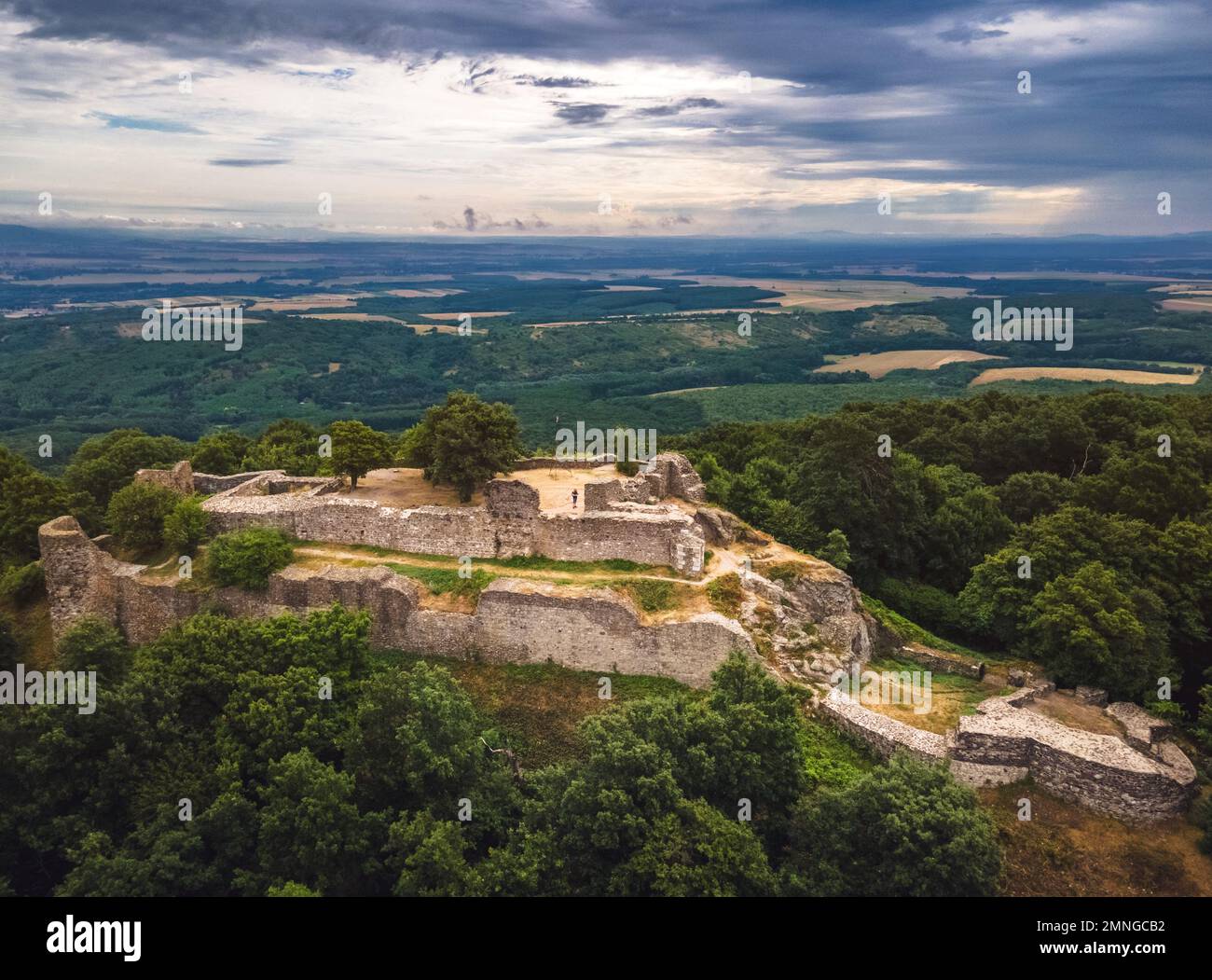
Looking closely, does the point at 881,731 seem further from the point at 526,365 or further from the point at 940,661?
the point at 526,365

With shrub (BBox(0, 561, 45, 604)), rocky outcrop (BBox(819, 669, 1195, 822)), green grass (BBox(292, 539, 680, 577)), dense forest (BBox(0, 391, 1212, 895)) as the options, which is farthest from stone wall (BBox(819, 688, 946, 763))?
shrub (BBox(0, 561, 45, 604))

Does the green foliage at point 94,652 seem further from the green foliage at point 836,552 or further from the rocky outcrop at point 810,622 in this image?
the green foliage at point 836,552

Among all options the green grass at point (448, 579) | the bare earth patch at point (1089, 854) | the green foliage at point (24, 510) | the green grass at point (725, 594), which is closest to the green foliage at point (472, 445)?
the green grass at point (448, 579)

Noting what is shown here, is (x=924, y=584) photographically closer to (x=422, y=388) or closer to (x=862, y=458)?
(x=862, y=458)

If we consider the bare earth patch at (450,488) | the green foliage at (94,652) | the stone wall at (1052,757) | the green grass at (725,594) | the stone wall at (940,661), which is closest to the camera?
the stone wall at (1052,757)

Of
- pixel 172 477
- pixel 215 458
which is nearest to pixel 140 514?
pixel 172 477
